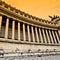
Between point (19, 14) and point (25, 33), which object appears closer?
point (19, 14)

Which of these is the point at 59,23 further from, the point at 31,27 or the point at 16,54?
the point at 16,54

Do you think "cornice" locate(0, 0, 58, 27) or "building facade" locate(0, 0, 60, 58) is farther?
"cornice" locate(0, 0, 58, 27)

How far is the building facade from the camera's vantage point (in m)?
8.53

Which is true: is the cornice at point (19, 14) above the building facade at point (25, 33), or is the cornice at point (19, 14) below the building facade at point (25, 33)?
above

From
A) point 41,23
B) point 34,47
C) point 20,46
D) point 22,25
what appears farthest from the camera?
point 41,23

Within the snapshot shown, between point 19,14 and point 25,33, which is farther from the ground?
point 19,14

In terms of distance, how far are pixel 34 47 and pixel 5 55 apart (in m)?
4.30

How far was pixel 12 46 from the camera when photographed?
8258mm

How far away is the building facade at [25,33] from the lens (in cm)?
853

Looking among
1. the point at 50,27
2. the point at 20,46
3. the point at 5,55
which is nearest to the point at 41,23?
the point at 50,27

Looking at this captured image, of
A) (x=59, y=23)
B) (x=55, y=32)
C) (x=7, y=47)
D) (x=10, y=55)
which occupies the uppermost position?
(x=59, y=23)

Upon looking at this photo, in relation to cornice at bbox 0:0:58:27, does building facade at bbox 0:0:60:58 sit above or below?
below

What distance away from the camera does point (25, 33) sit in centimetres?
1175

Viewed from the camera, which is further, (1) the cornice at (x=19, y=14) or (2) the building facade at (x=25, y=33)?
(1) the cornice at (x=19, y=14)
